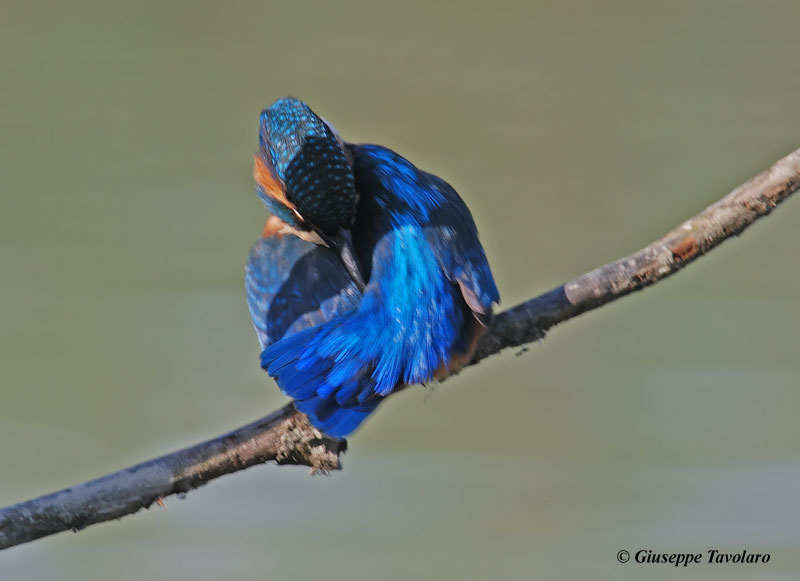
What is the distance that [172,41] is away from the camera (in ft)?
22.7

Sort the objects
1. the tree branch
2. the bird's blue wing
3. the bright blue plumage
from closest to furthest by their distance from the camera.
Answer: the tree branch → the bright blue plumage → the bird's blue wing

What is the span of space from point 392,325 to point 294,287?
0.30 metres

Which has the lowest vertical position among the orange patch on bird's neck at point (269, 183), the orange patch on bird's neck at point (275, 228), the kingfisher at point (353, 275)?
the kingfisher at point (353, 275)

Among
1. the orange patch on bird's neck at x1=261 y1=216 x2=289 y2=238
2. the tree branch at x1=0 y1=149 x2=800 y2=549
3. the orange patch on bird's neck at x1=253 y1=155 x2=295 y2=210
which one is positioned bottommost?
the tree branch at x1=0 y1=149 x2=800 y2=549

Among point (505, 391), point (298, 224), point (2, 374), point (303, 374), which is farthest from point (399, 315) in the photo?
point (2, 374)

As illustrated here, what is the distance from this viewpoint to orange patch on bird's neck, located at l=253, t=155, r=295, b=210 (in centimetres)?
254

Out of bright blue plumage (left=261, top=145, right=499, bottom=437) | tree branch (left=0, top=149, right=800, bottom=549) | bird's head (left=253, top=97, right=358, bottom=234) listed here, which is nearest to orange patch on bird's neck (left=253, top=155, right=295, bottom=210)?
bird's head (left=253, top=97, right=358, bottom=234)

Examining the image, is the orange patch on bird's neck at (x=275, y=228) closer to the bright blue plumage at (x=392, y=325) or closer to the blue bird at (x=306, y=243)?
the blue bird at (x=306, y=243)

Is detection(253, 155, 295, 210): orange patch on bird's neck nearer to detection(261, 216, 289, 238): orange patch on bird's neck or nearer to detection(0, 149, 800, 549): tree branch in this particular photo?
detection(261, 216, 289, 238): orange patch on bird's neck

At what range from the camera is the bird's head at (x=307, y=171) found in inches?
92.0

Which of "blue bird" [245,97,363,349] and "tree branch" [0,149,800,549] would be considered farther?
"blue bird" [245,97,363,349]

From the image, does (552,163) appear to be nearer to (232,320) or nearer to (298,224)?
(232,320)

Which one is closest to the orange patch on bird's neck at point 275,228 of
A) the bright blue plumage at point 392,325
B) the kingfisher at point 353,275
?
the kingfisher at point 353,275

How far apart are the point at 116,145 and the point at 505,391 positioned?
2.66 meters
